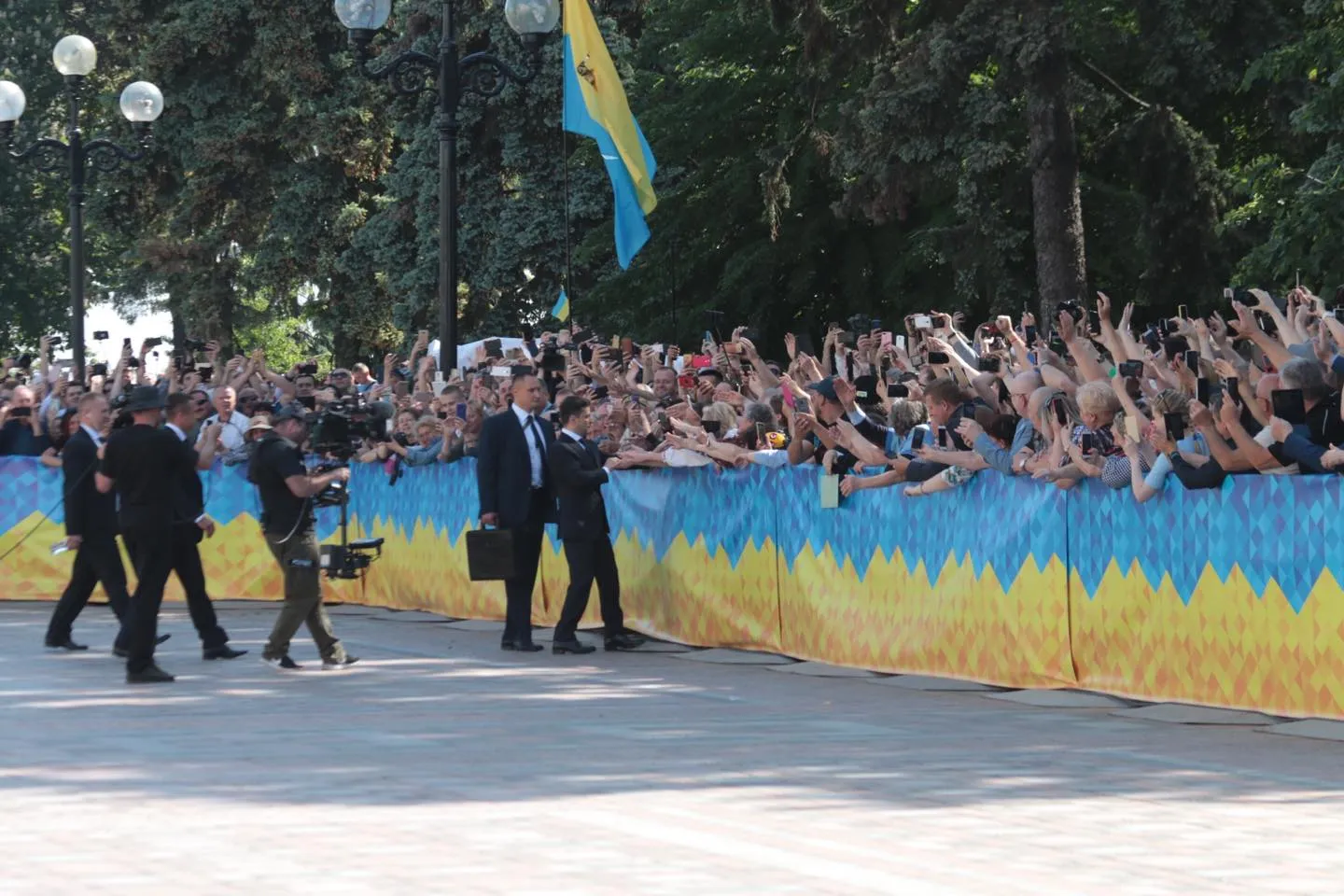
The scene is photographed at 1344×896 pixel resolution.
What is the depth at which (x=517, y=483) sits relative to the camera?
17594mm

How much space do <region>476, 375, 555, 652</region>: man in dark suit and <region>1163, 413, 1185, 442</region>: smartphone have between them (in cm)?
576

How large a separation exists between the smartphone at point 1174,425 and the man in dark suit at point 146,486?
22.0ft

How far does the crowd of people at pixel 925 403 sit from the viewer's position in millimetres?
12906

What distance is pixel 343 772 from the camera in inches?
420

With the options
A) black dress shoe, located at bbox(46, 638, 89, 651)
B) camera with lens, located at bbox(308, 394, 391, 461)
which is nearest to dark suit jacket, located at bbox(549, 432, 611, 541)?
camera with lens, located at bbox(308, 394, 391, 461)

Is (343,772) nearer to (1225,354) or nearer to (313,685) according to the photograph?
(313,685)

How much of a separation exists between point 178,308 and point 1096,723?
44.2m

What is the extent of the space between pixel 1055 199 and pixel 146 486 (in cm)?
1596

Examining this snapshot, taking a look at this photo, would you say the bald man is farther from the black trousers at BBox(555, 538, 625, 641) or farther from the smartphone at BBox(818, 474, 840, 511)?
the black trousers at BBox(555, 538, 625, 641)

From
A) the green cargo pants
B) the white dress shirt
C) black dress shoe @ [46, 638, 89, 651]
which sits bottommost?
black dress shoe @ [46, 638, 89, 651]

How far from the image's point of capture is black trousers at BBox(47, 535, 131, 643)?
17922 millimetres

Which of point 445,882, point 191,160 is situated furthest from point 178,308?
point 445,882

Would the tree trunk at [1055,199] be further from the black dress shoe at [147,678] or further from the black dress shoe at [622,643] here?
the black dress shoe at [147,678]

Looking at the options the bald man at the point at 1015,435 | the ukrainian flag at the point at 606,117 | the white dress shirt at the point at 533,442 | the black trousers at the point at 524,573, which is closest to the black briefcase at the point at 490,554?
the black trousers at the point at 524,573
